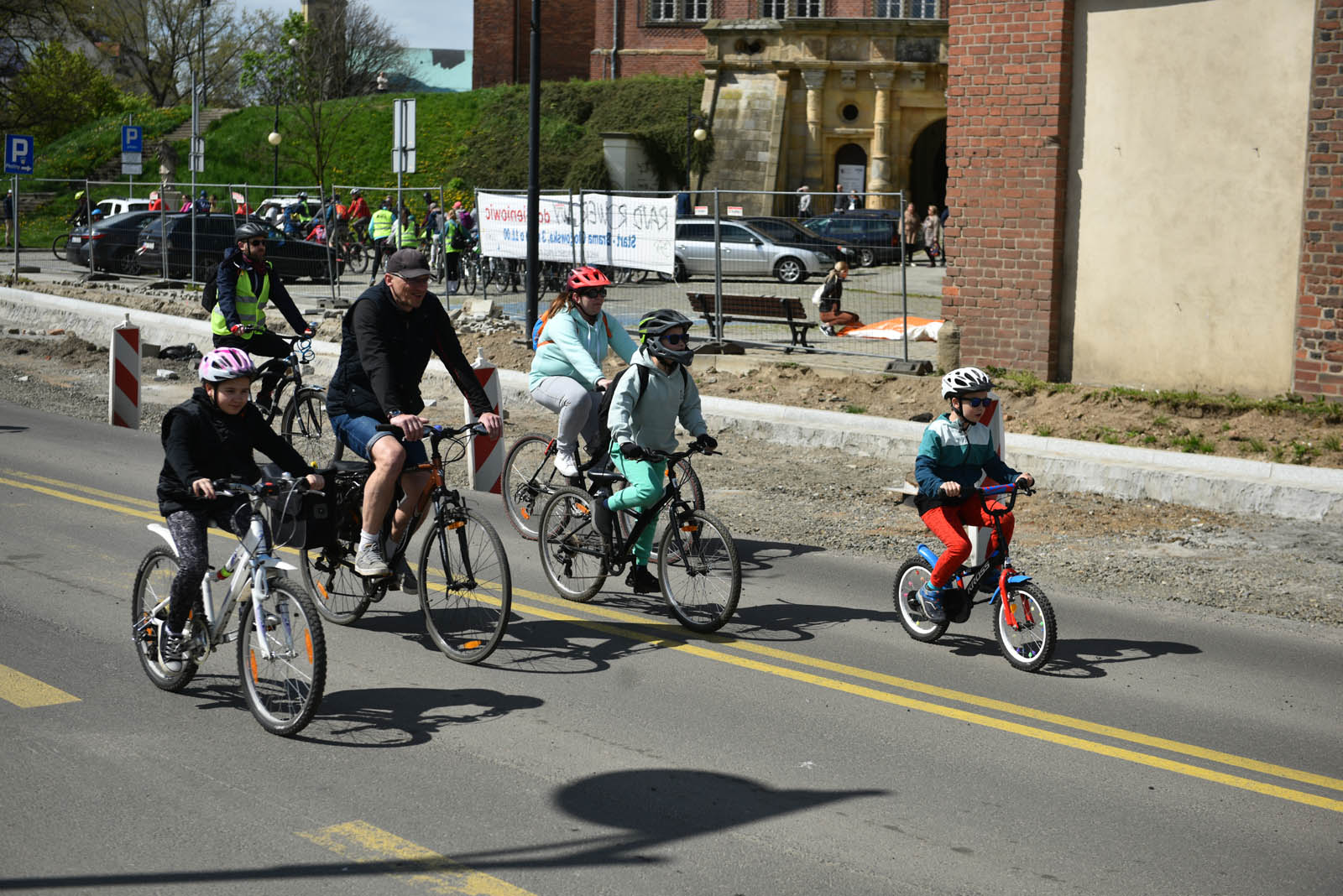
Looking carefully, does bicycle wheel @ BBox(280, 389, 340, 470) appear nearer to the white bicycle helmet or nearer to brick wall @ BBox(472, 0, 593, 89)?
the white bicycle helmet

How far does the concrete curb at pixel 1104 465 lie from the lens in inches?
442

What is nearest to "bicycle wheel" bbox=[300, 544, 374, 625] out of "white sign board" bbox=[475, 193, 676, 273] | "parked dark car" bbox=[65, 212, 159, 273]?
"white sign board" bbox=[475, 193, 676, 273]

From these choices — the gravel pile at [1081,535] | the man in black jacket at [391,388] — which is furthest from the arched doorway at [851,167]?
the man in black jacket at [391,388]

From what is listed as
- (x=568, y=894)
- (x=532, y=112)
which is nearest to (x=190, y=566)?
(x=568, y=894)

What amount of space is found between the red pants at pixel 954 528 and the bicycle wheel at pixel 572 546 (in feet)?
6.12

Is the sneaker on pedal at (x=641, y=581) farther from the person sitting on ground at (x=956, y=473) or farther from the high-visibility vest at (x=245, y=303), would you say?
the high-visibility vest at (x=245, y=303)

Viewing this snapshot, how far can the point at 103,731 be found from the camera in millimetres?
5938

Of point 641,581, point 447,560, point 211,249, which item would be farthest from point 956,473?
point 211,249

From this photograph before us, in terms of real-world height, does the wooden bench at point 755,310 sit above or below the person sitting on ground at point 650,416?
above

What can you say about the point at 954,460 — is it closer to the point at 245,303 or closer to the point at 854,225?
the point at 245,303

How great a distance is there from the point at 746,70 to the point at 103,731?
166 feet

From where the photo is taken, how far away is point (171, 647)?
20.7 feet

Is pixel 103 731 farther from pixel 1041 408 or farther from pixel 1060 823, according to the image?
pixel 1041 408

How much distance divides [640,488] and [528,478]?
2630 millimetres
